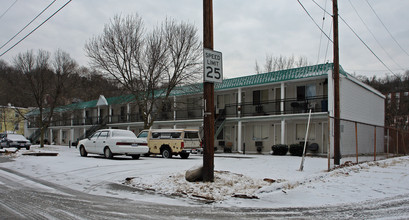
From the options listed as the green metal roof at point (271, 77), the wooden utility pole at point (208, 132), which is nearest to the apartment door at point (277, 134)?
the green metal roof at point (271, 77)

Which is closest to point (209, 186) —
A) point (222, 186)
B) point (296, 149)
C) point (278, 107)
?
point (222, 186)

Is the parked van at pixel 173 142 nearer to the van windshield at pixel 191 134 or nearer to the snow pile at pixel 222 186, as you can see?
the van windshield at pixel 191 134

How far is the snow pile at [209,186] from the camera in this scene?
8.04 m

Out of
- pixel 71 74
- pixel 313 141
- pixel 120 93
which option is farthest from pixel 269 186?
pixel 71 74

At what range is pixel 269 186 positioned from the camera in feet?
28.9

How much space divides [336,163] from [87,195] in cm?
978

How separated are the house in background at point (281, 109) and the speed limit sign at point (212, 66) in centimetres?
1084

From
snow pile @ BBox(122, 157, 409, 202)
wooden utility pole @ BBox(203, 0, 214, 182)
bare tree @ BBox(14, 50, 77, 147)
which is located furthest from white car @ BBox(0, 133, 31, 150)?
wooden utility pole @ BBox(203, 0, 214, 182)

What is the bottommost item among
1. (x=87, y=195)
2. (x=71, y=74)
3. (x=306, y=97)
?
(x=87, y=195)

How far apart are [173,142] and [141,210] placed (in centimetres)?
1331

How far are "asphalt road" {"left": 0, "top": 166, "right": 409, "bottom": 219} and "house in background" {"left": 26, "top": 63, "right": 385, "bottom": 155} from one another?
11.3 m

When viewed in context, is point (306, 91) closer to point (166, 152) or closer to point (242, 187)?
point (166, 152)

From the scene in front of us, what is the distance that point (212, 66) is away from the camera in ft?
30.1

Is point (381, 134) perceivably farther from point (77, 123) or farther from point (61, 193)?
point (77, 123)
